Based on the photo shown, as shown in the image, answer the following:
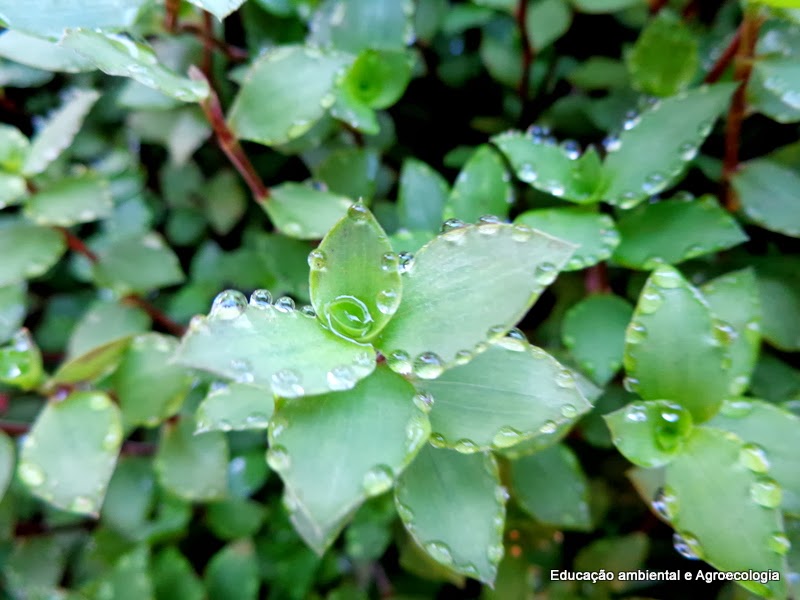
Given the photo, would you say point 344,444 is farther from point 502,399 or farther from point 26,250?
point 26,250

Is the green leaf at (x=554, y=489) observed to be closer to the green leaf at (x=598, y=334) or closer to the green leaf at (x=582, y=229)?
the green leaf at (x=598, y=334)

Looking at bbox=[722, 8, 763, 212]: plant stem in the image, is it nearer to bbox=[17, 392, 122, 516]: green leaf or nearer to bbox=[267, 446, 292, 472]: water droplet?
bbox=[267, 446, 292, 472]: water droplet

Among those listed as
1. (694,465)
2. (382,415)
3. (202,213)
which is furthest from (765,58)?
(202,213)

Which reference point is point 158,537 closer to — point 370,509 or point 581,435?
point 370,509

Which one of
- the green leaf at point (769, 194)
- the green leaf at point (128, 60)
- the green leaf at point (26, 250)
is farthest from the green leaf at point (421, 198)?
the green leaf at point (26, 250)

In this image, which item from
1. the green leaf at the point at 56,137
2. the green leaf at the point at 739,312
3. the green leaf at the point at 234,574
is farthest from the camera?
the green leaf at the point at 234,574
